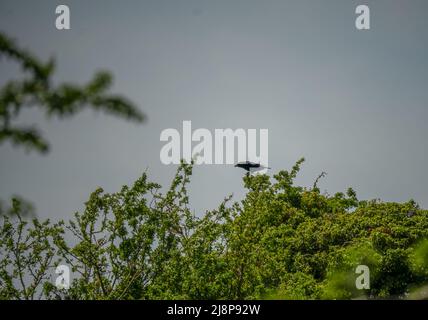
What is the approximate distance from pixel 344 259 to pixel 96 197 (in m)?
13.0

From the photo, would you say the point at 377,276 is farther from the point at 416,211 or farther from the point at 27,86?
the point at 27,86

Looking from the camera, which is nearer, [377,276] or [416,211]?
[377,276]

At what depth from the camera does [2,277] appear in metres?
17.4

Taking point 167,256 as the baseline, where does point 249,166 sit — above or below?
above

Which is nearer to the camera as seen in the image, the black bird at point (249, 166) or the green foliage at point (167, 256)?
the green foliage at point (167, 256)

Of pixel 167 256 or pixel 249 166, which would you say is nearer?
pixel 167 256

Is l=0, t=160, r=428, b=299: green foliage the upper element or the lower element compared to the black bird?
lower

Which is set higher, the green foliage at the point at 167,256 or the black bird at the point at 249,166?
the black bird at the point at 249,166

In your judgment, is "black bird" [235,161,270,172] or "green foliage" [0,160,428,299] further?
"black bird" [235,161,270,172]
